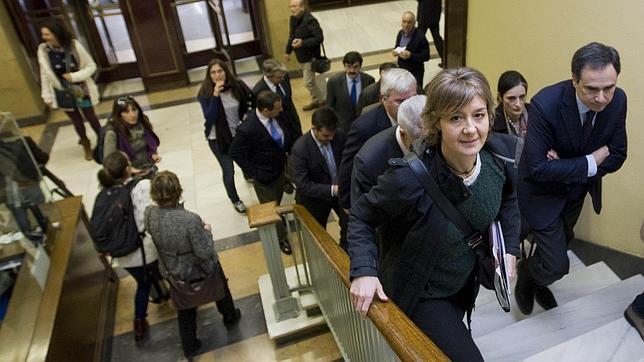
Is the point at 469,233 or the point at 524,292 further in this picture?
the point at 524,292

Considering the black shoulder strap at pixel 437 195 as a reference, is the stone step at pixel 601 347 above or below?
below

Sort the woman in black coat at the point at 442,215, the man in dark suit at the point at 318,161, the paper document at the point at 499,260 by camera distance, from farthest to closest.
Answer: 1. the man in dark suit at the point at 318,161
2. the paper document at the point at 499,260
3. the woman in black coat at the point at 442,215

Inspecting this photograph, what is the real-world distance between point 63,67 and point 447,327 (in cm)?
546

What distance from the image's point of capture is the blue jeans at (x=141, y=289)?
3498mm

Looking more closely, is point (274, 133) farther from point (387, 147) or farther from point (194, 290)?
point (387, 147)

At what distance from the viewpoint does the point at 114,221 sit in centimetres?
323

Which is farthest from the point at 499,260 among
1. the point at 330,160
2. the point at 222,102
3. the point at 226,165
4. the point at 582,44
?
the point at 226,165

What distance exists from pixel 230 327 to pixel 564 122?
8.83 ft

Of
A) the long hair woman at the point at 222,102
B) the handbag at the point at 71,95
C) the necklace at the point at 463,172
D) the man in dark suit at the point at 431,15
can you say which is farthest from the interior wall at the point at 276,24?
the necklace at the point at 463,172

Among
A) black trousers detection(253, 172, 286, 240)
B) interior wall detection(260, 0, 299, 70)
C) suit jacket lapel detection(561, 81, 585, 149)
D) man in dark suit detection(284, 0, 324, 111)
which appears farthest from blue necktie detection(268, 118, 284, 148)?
interior wall detection(260, 0, 299, 70)

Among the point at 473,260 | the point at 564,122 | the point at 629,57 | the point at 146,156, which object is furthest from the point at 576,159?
the point at 146,156

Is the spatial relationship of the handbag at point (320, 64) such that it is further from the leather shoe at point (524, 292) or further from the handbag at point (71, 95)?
the leather shoe at point (524, 292)

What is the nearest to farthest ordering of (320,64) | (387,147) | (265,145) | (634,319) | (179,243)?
(387,147)
(634,319)
(179,243)
(265,145)
(320,64)

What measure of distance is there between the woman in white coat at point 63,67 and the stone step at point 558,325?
519 cm
